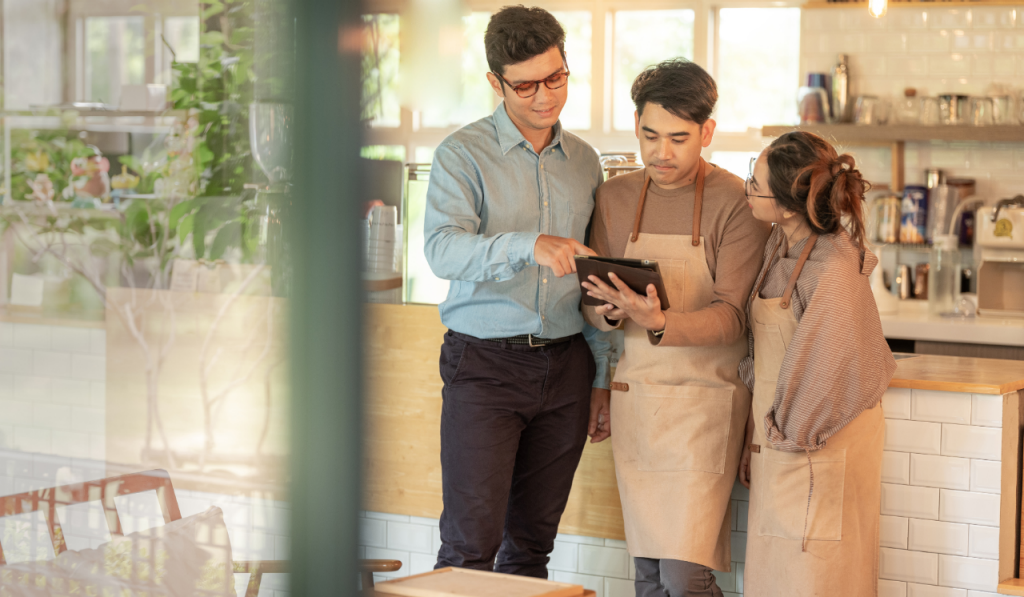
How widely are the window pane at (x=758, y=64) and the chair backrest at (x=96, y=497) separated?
5.76 m

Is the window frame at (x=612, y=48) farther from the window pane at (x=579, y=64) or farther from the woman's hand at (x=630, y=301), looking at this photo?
the woman's hand at (x=630, y=301)


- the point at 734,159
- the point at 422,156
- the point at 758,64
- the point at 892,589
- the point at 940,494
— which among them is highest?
the point at 758,64

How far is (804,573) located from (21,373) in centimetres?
172

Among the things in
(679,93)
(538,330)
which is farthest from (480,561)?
(679,93)

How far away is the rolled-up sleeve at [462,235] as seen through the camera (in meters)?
1.83

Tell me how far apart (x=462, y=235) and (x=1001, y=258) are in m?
3.53

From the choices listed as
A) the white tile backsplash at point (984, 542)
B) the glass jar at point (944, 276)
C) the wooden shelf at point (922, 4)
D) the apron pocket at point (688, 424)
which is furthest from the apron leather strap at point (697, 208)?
the wooden shelf at point (922, 4)

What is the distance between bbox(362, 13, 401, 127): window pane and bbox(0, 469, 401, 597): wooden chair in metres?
0.24

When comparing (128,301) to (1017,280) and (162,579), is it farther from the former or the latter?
(1017,280)

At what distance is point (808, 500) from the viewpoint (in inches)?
76.0

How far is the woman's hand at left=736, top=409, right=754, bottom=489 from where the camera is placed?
209cm

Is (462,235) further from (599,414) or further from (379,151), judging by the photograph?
(379,151)

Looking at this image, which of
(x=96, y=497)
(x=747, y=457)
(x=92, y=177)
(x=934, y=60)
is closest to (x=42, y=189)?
(x=92, y=177)

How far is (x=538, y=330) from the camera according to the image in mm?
2027
